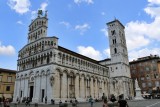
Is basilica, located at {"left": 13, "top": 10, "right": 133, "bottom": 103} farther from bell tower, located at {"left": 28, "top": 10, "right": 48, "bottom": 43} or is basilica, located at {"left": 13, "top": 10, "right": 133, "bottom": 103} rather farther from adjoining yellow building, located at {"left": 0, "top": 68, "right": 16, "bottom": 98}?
adjoining yellow building, located at {"left": 0, "top": 68, "right": 16, "bottom": 98}

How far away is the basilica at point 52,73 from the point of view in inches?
1535

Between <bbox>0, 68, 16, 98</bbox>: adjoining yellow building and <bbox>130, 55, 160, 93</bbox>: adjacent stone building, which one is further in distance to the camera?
<bbox>130, 55, 160, 93</bbox>: adjacent stone building

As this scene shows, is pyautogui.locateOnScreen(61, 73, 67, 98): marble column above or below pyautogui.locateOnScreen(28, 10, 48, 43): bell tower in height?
below

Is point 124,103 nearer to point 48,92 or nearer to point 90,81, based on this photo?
point 48,92

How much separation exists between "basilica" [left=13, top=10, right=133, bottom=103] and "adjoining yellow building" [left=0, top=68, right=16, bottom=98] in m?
9.83

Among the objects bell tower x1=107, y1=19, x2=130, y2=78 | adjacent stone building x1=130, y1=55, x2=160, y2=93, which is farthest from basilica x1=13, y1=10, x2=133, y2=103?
adjacent stone building x1=130, y1=55, x2=160, y2=93

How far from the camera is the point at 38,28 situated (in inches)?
1836

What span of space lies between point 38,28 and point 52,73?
15098mm

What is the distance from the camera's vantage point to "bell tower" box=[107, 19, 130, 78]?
62375 mm

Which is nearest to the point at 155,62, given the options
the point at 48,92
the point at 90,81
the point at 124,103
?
the point at 90,81

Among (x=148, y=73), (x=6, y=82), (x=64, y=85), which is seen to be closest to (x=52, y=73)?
(x=64, y=85)

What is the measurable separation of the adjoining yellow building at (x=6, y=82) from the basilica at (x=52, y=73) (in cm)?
983

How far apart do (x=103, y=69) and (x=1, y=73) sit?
33962mm

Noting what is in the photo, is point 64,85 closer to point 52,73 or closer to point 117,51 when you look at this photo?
point 52,73
